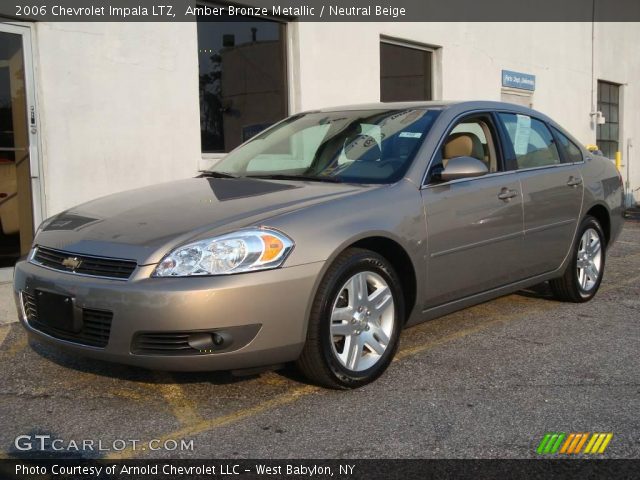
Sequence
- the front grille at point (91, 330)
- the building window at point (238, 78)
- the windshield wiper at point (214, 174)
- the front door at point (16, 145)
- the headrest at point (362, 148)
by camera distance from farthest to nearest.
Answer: the building window at point (238, 78) < the front door at point (16, 145) < the windshield wiper at point (214, 174) < the headrest at point (362, 148) < the front grille at point (91, 330)

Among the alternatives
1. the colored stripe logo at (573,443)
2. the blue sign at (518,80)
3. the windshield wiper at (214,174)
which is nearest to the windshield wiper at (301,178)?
the windshield wiper at (214,174)

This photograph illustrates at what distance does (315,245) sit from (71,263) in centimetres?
118

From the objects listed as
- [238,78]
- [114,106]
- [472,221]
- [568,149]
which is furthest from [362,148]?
[238,78]

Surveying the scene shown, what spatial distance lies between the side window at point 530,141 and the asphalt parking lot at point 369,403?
1.23m

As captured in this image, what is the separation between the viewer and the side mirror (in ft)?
13.9

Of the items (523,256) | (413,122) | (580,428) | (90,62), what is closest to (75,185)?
(90,62)

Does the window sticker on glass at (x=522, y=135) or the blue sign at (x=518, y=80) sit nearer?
the window sticker on glass at (x=522, y=135)

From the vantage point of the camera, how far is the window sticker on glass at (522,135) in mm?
5148

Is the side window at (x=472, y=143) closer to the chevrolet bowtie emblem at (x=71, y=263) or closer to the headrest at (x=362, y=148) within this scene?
the headrest at (x=362, y=148)

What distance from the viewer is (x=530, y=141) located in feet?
17.5

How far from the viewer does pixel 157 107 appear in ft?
25.1

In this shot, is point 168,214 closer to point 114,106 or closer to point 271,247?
point 271,247

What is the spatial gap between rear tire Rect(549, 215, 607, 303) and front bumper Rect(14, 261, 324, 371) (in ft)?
9.36

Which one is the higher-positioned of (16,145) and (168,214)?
(16,145)
